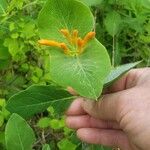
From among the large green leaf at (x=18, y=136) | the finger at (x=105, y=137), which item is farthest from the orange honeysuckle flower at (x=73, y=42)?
the finger at (x=105, y=137)

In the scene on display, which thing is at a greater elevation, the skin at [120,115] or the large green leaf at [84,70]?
the large green leaf at [84,70]

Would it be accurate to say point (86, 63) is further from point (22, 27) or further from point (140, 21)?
point (140, 21)

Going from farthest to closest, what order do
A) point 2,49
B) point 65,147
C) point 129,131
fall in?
point 2,49 < point 65,147 < point 129,131

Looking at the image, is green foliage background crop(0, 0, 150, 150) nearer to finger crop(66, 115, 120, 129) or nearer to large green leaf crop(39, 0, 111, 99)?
finger crop(66, 115, 120, 129)

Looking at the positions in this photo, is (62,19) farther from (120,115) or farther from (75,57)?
(120,115)

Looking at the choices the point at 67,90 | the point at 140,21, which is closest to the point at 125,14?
the point at 140,21

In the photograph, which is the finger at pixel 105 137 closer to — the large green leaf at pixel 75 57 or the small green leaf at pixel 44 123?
the small green leaf at pixel 44 123

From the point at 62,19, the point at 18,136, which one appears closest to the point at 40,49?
the point at 18,136
